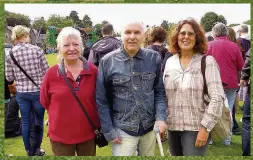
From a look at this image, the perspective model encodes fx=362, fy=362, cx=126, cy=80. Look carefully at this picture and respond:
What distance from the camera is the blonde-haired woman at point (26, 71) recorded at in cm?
430

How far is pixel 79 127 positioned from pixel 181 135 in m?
0.92

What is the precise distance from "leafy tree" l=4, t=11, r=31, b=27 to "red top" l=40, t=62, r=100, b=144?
1431 mm

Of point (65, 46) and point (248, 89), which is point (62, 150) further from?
point (248, 89)

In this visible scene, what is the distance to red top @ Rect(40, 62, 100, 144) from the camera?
3.19m

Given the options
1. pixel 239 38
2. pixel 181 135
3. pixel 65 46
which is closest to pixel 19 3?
pixel 65 46

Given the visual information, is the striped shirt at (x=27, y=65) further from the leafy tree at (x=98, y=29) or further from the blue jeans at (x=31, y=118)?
the leafy tree at (x=98, y=29)

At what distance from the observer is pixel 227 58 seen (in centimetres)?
494

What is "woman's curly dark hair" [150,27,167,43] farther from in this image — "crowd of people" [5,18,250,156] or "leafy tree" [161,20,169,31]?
"crowd of people" [5,18,250,156]


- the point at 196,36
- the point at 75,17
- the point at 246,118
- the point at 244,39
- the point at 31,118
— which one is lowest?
the point at 31,118

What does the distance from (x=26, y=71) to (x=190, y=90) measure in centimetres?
213

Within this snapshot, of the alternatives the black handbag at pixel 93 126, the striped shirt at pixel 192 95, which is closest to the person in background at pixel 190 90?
the striped shirt at pixel 192 95

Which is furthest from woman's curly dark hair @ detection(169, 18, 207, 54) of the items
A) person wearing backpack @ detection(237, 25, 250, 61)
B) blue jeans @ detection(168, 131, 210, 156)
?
person wearing backpack @ detection(237, 25, 250, 61)

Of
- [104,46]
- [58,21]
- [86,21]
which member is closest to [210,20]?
[104,46]

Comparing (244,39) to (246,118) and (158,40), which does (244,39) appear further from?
(246,118)
